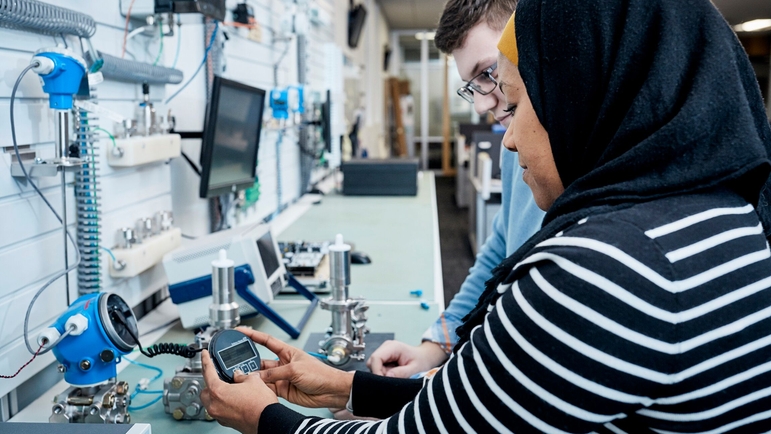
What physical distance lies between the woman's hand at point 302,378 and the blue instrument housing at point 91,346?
0.68 feet

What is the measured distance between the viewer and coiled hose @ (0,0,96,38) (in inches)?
43.1

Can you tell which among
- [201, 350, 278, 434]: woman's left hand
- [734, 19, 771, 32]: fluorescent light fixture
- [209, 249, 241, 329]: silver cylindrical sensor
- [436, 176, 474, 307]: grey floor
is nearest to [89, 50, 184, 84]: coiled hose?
[209, 249, 241, 329]: silver cylindrical sensor

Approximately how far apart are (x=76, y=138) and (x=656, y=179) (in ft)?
3.71

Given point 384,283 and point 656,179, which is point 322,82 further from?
point 656,179

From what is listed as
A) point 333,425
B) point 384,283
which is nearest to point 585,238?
point 333,425

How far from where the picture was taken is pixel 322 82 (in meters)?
4.96

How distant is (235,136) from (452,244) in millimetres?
A: 4361

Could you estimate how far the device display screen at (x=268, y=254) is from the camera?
1645 millimetres

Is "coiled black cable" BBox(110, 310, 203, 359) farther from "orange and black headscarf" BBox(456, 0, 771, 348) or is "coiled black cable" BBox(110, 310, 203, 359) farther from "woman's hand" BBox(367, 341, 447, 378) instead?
"orange and black headscarf" BBox(456, 0, 771, 348)

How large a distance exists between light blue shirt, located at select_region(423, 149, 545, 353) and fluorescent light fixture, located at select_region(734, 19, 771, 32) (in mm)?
10786

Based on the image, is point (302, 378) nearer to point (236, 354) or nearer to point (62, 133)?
point (236, 354)

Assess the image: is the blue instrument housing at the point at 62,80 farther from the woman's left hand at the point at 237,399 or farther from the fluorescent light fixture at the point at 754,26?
the fluorescent light fixture at the point at 754,26

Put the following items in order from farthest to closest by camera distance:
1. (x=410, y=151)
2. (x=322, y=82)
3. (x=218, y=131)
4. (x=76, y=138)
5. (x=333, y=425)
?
(x=410, y=151)
(x=322, y=82)
(x=218, y=131)
(x=76, y=138)
(x=333, y=425)

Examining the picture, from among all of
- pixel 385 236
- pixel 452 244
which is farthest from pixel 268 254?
pixel 452 244
